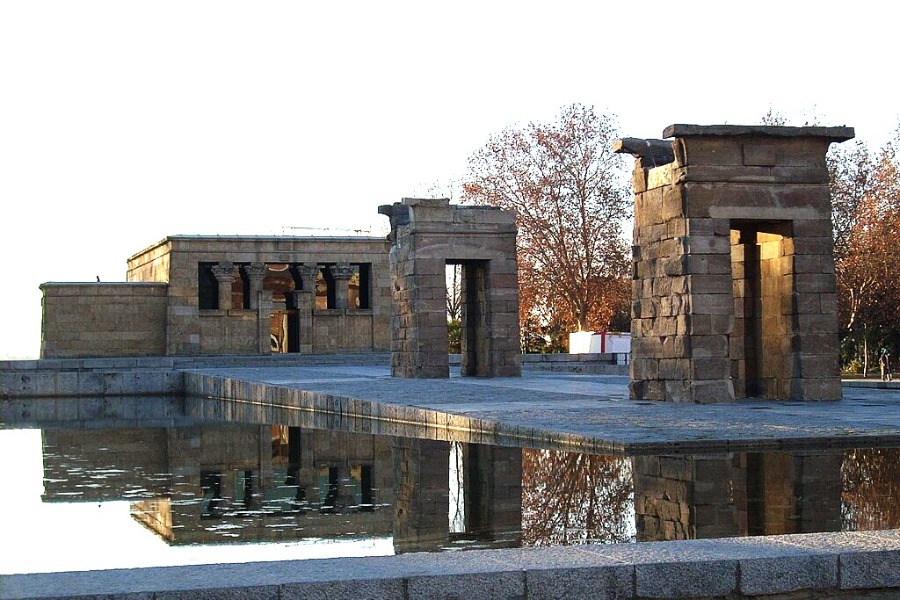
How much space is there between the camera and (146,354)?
47.6 metres

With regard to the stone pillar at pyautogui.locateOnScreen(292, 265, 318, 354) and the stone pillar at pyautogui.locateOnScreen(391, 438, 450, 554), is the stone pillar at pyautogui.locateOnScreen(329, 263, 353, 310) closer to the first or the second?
the stone pillar at pyautogui.locateOnScreen(292, 265, 318, 354)

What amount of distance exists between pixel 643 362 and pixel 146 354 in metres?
32.6

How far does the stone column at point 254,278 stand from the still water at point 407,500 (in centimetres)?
3436

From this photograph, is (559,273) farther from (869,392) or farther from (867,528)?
(867,528)

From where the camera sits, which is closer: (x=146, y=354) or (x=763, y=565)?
(x=763, y=565)

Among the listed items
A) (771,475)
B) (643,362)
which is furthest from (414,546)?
(643,362)

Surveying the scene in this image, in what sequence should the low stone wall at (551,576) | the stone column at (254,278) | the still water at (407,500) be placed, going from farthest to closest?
the stone column at (254,278)
the still water at (407,500)
the low stone wall at (551,576)

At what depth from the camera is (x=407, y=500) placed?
9656mm

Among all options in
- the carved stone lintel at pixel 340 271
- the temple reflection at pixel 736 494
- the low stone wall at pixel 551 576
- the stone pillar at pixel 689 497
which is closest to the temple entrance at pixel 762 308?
the temple reflection at pixel 736 494

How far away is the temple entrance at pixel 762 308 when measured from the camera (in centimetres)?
1786

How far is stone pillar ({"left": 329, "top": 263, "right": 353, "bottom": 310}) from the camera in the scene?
49688mm

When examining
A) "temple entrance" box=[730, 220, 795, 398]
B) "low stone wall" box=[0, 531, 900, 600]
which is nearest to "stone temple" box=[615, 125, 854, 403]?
"temple entrance" box=[730, 220, 795, 398]

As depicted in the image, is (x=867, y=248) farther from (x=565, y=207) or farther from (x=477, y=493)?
(x=477, y=493)

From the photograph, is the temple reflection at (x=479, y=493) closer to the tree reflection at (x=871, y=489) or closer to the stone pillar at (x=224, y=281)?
the tree reflection at (x=871, y=489)
